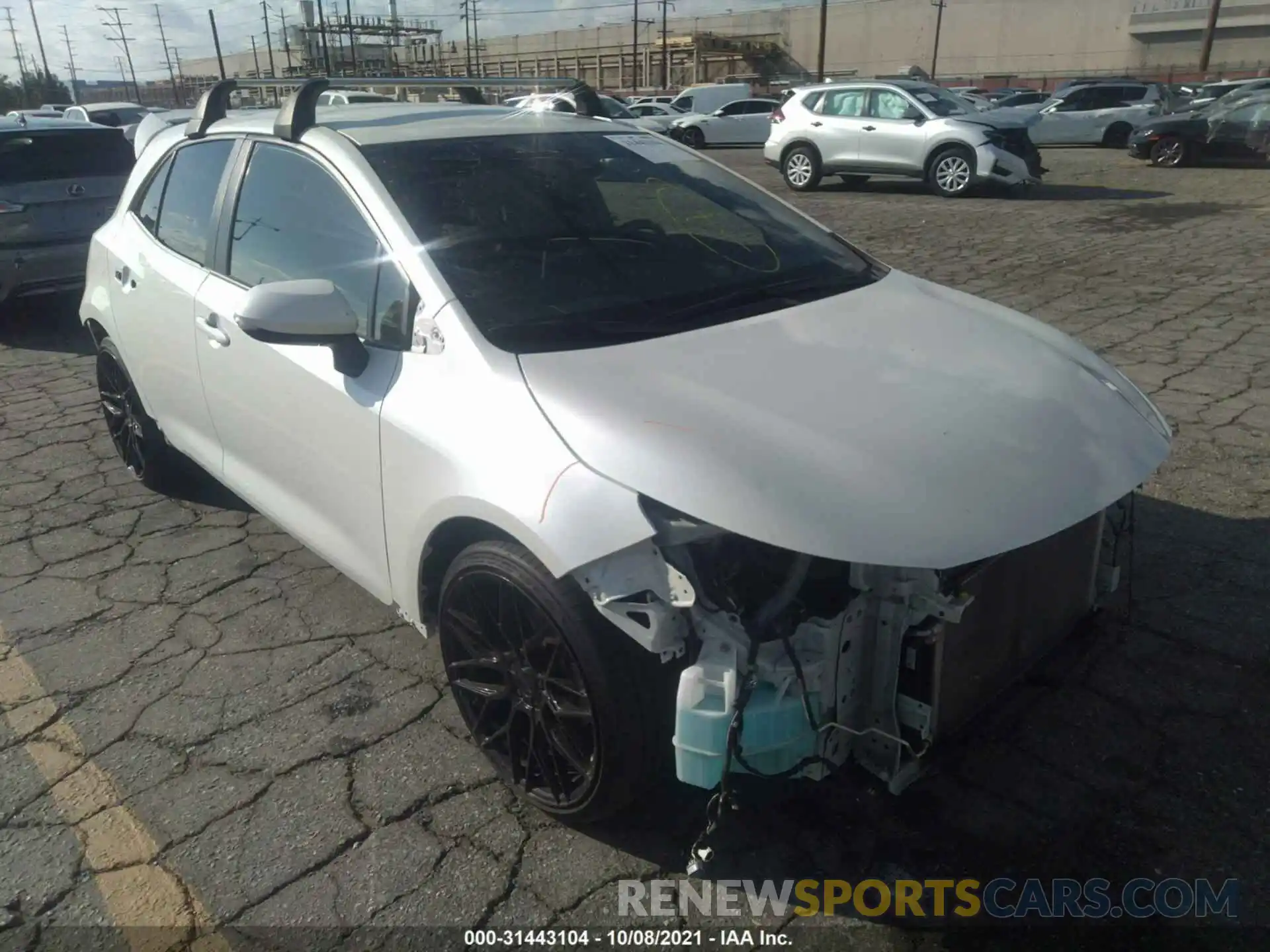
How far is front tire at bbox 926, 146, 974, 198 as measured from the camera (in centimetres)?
1361

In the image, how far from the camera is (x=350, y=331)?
2625 millimetres

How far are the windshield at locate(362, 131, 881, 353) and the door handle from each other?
850 mm

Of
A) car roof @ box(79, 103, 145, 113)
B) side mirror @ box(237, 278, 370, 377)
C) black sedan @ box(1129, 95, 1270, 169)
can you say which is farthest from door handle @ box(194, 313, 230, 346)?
car roof @ box(79, 103, 145, 113)

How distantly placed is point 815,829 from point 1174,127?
58.1ft

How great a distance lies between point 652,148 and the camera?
11.7 feet

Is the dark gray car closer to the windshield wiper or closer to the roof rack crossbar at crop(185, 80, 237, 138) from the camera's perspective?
the roof rack crossbar at crop(185, 80, 237, 138)

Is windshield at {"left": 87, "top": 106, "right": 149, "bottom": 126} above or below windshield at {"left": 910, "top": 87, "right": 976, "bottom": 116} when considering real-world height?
below

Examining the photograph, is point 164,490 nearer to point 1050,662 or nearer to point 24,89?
point 1050,662

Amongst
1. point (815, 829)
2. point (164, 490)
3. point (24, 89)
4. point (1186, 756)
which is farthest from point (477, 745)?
point (24, 89)

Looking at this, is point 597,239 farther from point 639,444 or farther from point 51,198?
point 51,198

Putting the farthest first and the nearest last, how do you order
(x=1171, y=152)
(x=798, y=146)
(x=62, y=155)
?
1. (x=1171, y=152)
2. (x=798, y=146)
3. (x=62, y=155)

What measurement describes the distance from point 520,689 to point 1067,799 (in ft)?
4.78

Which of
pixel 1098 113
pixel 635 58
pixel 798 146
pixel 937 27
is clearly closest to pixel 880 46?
pixel 937 27
